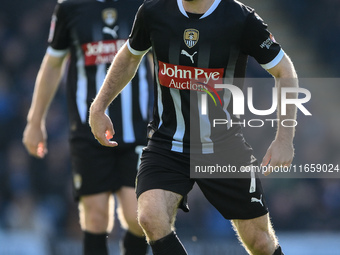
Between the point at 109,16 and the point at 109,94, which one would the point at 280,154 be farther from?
the point at 109,16

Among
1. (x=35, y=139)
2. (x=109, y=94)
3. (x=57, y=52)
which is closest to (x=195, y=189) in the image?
(x=35, y=139)

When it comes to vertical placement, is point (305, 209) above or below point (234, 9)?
below

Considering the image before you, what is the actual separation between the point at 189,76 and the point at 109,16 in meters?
1.73

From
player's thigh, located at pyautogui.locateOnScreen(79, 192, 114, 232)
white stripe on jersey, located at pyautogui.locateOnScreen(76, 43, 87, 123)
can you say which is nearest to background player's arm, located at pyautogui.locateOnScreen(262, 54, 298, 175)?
player's thigh, located at pyautogui.locateOnScreen(79, 192, 114, 232)

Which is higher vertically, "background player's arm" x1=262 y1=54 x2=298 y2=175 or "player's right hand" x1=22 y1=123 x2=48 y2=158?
"background player's arm" x1=262 y1=54 x2=298 y2=175

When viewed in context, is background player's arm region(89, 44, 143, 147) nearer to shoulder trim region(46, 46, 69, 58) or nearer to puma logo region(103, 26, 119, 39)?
puma logo region(103, 26, 119, 39)

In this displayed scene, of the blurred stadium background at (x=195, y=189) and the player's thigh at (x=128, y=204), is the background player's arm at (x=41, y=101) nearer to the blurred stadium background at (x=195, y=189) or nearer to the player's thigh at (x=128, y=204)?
the player's thigh at (x=128, y=204)

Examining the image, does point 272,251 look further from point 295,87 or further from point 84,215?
point 84,215

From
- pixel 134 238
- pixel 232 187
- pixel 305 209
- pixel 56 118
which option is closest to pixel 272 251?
pixel 232 187

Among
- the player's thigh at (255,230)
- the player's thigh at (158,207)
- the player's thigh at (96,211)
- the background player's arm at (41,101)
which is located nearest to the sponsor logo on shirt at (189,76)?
the player's thigh at (158,207)

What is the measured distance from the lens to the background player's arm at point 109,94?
4.59m

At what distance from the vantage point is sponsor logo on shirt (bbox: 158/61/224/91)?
4.52 m

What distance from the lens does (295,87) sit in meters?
4.43

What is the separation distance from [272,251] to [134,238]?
4.90 feet
